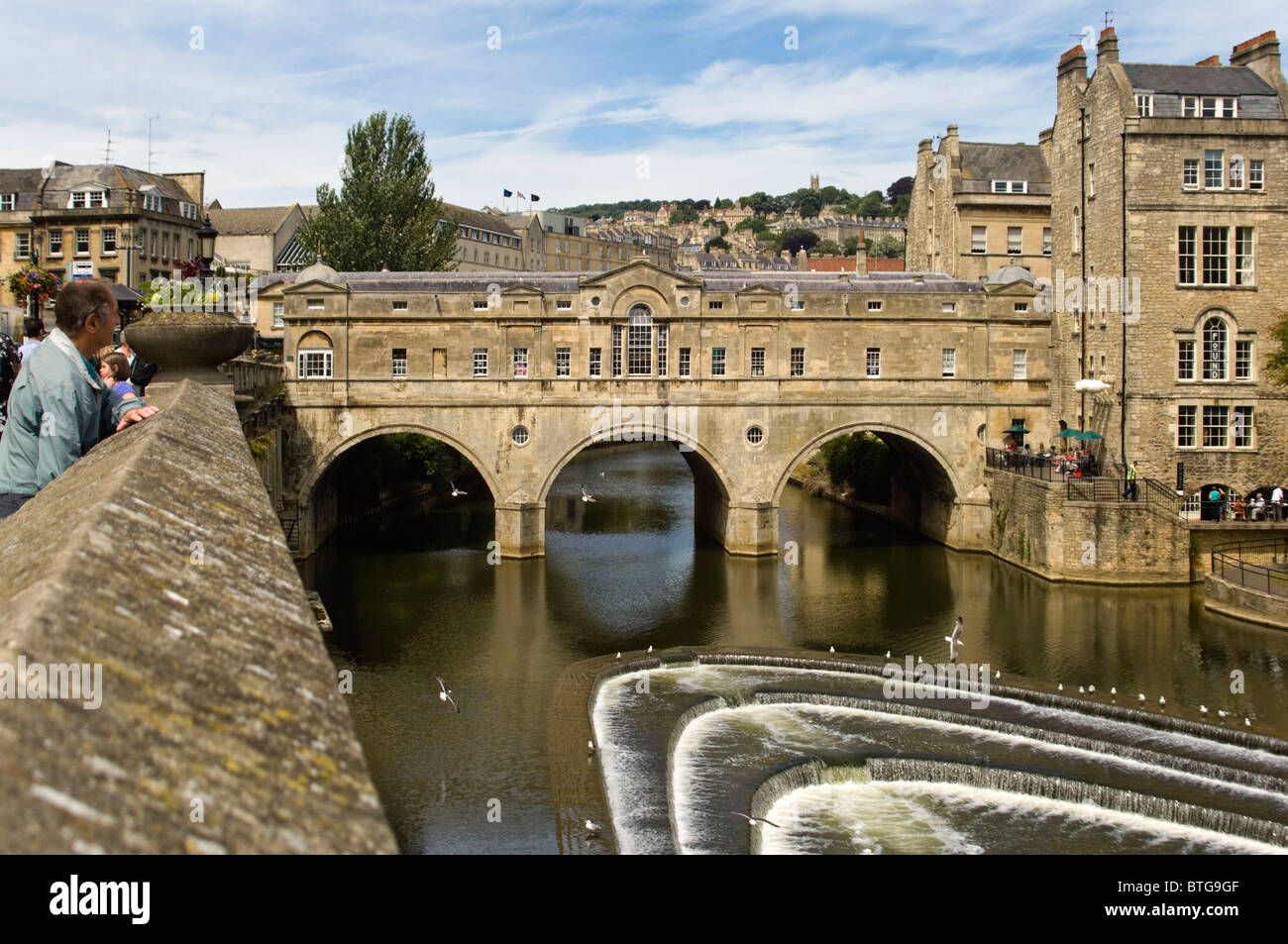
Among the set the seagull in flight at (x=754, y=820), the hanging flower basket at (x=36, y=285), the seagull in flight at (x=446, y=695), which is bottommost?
the seagull in flight at (x=754, y=820)

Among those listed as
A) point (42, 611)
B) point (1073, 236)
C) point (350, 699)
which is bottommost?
point (350, 699)

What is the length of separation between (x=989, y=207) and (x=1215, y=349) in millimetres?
18626

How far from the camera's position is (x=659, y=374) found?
43.7 metres

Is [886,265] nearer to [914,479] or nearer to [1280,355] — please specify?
[914,479]

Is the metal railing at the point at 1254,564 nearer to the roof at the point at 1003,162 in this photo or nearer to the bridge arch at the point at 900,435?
the bridge arch at the point at 900,435

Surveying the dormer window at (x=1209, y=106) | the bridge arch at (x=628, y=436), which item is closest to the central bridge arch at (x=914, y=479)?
the bridge arch at (x=628, y=436)

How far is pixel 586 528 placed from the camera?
4950 centimetres

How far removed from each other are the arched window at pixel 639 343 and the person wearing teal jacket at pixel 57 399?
35.9m

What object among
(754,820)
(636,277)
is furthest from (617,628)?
(636,277)

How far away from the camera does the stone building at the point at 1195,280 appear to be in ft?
133

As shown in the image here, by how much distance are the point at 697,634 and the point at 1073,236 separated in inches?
942

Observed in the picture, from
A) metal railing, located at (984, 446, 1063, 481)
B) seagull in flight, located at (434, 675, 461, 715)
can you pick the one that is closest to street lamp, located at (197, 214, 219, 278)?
seagull in flight, located at (434, 675, 461, 715)
